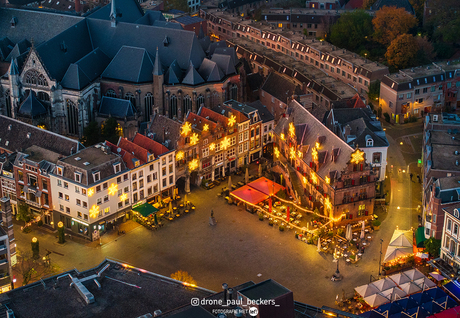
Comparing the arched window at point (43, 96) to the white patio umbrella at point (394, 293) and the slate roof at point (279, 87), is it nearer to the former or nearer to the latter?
the slate roof at point (279, 87)

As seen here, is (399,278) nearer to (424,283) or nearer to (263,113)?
(424,283)

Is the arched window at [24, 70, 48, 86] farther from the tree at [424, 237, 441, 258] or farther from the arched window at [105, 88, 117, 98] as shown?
the tree at [424, 237, 441, 258]

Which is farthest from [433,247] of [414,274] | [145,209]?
[145,209]

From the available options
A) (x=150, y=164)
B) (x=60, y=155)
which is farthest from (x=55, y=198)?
(x=150, y=164)

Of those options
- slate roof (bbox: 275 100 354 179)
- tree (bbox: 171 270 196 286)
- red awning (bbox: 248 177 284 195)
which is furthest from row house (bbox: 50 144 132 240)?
slate roof (bbox: 275 100 354 179)

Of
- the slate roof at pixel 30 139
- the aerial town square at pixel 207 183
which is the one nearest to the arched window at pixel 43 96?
the aerial town square at pixel 207 183
